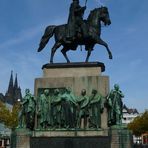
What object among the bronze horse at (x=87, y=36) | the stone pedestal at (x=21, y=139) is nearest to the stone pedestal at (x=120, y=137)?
the stone pedestal at (x=21, y=139)

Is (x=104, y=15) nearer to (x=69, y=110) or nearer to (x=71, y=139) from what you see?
(x=69, y=110)

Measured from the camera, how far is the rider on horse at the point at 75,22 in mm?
23578

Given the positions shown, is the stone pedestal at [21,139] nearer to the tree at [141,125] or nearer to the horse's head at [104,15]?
the horse's head at [104,15]

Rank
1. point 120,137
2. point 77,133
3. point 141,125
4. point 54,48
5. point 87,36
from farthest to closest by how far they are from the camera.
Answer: point 141,125 → point 54,48 → point 87,36 → point 77,133 → point 120,137

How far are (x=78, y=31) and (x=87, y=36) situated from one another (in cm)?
74

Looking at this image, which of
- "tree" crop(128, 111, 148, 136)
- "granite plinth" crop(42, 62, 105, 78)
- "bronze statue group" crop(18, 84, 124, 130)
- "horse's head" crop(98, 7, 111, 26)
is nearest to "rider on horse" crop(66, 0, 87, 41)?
"horse's head" crop(98, 7, 111, 26)

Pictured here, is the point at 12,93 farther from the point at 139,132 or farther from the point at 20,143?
the point at 20,143

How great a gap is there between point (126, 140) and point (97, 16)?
721 centimetres

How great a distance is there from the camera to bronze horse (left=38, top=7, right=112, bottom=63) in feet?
76.7

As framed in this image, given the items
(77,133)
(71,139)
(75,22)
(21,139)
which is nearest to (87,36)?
(75,22)

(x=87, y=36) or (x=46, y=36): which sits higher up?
(x=46, y=36)

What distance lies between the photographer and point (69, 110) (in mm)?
21375

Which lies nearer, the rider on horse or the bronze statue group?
the bronze statue group

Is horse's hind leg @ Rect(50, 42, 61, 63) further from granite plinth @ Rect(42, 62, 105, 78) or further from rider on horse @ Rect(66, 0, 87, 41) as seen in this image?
granite plinth @ Rect(42, 62, 105, 78)
